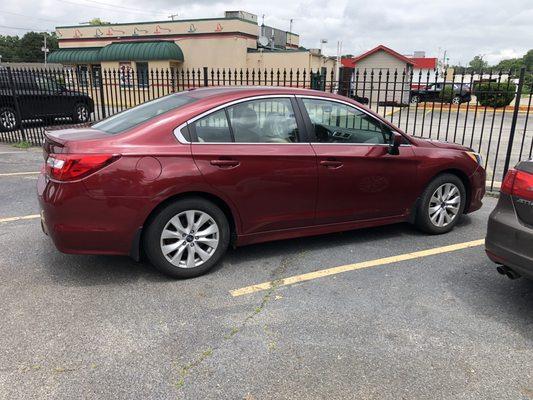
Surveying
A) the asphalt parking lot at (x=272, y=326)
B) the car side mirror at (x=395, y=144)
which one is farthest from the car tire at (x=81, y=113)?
the car side mirror at (x=395, y=144)

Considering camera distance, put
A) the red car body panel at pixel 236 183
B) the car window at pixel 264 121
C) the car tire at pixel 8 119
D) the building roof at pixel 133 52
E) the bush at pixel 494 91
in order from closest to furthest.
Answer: the red car body panel at pixel 236 183, the car window at pixel 264 121, the bush at pixel 494 91, the car tire at pixel 8 119, the building roof at pixel 133 52

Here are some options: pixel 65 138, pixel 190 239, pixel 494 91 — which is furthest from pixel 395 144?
pixel 494 91

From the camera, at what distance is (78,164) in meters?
3.50

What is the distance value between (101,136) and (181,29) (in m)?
24.9

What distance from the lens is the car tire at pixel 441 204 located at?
5051 mm

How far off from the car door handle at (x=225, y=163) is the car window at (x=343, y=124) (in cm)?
91

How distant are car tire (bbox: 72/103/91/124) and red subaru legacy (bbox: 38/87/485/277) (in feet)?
39.6

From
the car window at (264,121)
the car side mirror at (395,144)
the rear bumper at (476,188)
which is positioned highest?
the car window at (264,121)

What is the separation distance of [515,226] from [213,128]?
2.51 metres

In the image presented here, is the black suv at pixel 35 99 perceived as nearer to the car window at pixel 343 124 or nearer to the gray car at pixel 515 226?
the car window at pixel 343 124

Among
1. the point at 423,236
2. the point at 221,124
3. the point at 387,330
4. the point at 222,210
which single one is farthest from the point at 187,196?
the point at 423,236

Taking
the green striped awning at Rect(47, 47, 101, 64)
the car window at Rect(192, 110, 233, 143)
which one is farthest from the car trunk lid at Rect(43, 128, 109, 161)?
the green striped awning at Rect(47, 47, 101, 64)

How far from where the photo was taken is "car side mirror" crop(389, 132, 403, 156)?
4.61m

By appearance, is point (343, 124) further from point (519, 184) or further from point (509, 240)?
point (509, 240)
